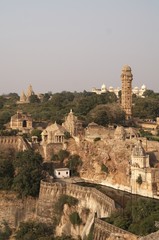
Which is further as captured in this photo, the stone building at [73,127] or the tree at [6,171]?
the stone building at [73,127]

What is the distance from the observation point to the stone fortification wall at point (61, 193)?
82.5 ft

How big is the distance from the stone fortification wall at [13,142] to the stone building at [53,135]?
68.9 inches

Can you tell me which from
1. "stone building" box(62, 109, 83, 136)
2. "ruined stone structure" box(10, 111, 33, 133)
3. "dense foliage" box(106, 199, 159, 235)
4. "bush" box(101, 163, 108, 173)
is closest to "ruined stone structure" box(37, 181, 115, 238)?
"dense foliage" box(106, 199, 159, 235)

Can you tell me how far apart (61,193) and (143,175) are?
209 inches

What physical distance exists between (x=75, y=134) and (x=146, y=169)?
365 inches

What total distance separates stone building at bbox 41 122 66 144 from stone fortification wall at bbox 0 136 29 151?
1749 millimetres

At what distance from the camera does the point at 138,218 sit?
20.3m

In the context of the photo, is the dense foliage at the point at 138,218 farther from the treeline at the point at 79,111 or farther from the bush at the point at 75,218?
the treeline at the point at 79,111

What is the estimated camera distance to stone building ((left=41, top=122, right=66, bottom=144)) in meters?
34.9

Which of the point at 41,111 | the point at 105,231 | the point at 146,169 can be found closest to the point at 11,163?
the point at 146,169

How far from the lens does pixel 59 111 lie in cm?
4734

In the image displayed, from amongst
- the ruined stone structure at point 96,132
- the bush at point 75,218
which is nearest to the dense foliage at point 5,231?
the bush at point 75,218

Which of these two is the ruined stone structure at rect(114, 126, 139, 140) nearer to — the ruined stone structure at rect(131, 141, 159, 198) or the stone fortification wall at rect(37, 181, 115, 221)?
the ruined stone structure at rect(131, 141, 159, 198)

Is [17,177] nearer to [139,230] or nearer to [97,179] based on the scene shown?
[97,179]
